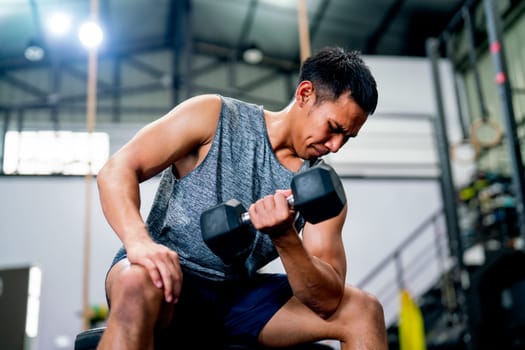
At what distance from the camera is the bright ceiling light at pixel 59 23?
7.91m

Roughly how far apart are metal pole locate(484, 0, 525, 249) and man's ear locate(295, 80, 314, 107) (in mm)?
1796

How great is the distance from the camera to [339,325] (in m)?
1.33

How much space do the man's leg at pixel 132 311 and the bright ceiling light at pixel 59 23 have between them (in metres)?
7.56

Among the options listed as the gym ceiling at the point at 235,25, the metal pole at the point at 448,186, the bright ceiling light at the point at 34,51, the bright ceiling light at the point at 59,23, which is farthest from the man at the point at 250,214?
the bright ceiling light at the point at 34,51

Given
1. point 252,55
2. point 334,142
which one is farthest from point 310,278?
point 252,55

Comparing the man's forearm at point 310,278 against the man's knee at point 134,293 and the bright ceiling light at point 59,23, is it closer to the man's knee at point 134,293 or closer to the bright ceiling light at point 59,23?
the man's knee at point 134,293

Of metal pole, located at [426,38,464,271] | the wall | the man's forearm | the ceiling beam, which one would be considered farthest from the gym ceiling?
the man's forearm

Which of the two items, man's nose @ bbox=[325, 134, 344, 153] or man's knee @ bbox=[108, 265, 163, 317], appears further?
man's nose @ bbox=[325, 134, 344, 153]

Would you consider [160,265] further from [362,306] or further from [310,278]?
[362,306]

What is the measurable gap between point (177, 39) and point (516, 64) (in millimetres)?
4908

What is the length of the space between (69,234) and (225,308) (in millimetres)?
5441

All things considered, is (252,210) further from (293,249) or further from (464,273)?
(464,273)

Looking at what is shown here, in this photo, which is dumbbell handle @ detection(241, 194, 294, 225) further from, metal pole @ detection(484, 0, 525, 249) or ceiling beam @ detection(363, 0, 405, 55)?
ceiling beam @ detection(363, 0, 405, 55)

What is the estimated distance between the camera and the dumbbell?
3.57 feet
